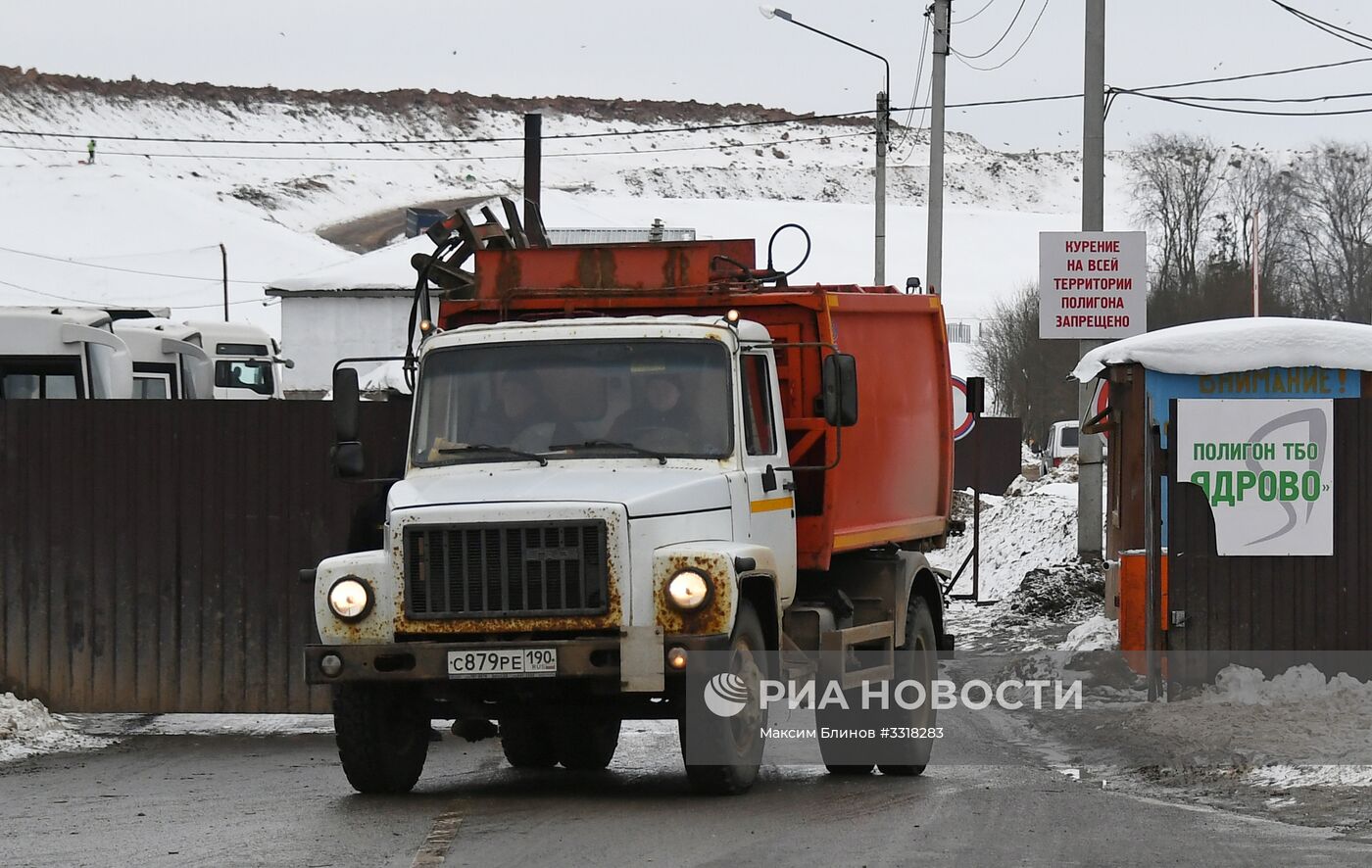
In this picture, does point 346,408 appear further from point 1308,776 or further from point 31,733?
point 1308,776

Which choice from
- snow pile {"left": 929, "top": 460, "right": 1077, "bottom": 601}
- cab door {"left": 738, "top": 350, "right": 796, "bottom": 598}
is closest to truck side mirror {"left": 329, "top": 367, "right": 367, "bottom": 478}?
cab door {"left": 738, "top": 350, "right": 796, "bottom": 598}

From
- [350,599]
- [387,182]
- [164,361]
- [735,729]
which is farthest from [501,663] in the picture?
[387,182]

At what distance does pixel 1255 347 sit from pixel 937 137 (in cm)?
1698

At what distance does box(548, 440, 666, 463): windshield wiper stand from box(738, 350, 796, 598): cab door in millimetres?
468

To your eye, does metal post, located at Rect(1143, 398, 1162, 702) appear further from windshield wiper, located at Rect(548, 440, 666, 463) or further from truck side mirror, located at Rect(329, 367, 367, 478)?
truck side mirror, located at Rect(329, 367, 367, 478)

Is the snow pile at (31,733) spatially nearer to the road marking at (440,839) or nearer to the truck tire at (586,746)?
the truck tire at (586,746)

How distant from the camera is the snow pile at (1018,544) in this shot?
25312 mm

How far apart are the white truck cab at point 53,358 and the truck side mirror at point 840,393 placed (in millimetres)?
15620

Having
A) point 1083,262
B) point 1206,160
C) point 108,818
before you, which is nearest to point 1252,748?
point 108,818

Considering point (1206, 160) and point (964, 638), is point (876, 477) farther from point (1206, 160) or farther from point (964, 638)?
point (1206, 160)

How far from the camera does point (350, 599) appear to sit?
944 cm

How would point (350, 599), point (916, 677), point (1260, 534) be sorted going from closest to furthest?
point (350, 599), point (916, 677), point (1260, 534)

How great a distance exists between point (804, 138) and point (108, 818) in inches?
6964

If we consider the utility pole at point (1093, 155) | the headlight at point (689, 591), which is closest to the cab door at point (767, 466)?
the headlight at point (689, 591)
